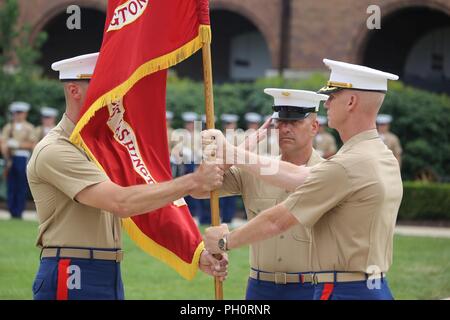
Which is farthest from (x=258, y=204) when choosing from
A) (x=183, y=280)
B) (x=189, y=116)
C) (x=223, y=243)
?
(x=189, y=116)

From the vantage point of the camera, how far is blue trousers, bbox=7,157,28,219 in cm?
2064

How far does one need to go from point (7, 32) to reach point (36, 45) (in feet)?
3.64

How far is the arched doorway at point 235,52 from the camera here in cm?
3209

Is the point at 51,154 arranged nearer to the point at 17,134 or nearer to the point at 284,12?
the point at 17,134

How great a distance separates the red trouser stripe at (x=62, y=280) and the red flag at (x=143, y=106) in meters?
0.64

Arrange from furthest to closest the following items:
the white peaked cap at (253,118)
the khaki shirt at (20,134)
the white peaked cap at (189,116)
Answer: the white peaked cap at (253,118) → the white peaked cap at (189,116) → the khaki shirt at (20,134)

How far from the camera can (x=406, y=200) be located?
21.0 metres

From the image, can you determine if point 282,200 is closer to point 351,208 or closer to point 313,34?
point 351,208

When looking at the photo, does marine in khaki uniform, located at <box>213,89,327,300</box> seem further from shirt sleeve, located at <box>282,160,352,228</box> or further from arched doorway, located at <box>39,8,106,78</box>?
arched doorway, located at <box>39,8,106,78</box>

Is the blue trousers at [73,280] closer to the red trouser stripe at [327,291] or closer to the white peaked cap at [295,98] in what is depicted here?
the red trouser stripe at [327,291]

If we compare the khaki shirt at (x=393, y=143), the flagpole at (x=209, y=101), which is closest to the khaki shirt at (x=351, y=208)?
the flagpole at (x=209, y=101)

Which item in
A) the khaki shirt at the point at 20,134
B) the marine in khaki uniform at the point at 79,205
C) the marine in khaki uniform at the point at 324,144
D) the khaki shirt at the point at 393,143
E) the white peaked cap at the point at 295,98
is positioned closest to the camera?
the marine in khaki uniform at the point at 79,205

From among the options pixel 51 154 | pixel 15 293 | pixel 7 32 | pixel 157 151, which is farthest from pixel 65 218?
pixel 7 32

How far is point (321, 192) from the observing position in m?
5.51
